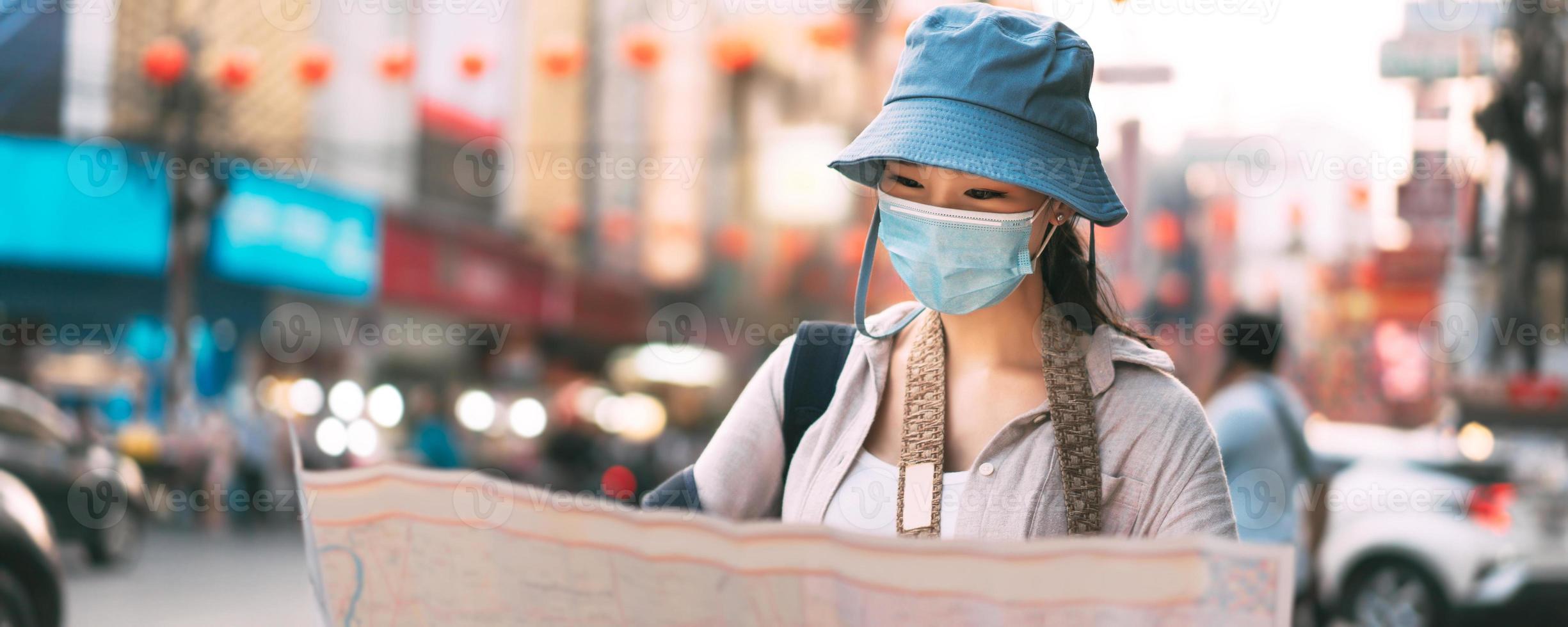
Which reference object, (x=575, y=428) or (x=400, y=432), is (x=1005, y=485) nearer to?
(x=575, y=428)

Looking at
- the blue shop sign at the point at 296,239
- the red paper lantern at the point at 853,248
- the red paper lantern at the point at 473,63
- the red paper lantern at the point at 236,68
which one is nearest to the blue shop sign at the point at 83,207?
the blue shop sign at the point at 296,239

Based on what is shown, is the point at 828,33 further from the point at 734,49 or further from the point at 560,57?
the point at 560,57

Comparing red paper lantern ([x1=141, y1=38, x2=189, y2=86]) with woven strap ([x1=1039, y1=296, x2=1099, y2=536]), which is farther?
red paper lantern ([x1=141, y1=38, x2=189, y2=86])

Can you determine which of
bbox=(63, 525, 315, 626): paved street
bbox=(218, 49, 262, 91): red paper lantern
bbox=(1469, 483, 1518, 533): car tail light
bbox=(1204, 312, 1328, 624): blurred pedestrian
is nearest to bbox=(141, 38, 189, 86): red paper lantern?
bbox=(218, 49, 262, 91): red paper lantern

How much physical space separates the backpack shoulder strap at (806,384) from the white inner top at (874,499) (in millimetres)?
110

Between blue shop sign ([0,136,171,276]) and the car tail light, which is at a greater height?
blue shop sign ([0,136,171,276])

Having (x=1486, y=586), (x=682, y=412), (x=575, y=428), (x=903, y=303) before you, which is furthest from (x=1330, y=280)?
(x=903, y=303)

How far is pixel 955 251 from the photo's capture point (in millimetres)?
1853

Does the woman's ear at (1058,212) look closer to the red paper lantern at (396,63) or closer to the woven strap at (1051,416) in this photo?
the woven strap at (1051,416)

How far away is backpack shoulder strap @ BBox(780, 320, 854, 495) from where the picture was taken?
6.55 feet

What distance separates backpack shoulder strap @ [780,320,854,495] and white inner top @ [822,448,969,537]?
110mm

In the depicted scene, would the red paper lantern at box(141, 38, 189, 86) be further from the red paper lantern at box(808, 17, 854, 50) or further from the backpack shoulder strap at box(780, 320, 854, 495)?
the backpack shoulder strap at box(780, 320, 854, 495)

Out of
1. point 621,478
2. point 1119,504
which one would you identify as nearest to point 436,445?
point 621,478

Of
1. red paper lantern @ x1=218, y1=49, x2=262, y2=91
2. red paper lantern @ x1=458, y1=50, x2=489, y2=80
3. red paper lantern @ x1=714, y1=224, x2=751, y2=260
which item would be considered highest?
red paper lantern @ x1=218, y1=49, x2=262, y2=91
